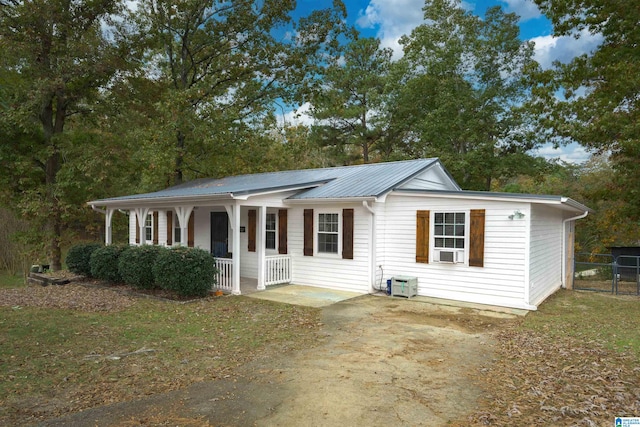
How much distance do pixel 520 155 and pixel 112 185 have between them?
69.2 feet

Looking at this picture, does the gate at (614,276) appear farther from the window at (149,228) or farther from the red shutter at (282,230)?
the window at (149,228)

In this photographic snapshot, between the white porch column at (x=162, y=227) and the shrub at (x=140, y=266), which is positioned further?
the white porch column at (x=162, y=227)

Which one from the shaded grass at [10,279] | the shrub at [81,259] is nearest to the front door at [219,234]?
the shrub at [81,259]

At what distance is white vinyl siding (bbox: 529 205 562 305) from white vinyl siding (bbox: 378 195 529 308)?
40 centimetres

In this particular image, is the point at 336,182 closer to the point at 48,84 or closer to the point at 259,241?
the point at 259,241

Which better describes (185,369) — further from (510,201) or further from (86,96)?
(86,96)

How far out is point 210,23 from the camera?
19.4 m

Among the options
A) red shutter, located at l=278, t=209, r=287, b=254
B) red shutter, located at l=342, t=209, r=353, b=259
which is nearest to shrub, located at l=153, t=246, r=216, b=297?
red shutter, located at l=278, t=209, r=287, b=254

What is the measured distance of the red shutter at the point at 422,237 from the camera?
9.86m

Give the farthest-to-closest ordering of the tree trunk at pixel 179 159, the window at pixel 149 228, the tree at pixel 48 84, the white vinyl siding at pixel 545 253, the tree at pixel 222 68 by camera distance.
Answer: the tree trunk at pixel 179 159, the tree at pixel 222 68, the window at pixel 149 228, the tree at pixel 48 84, the white vinyl siding at pixel 545 253

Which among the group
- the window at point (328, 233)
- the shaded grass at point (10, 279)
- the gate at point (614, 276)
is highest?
the window at point (328, 233)

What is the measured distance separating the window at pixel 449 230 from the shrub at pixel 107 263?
8.49 m

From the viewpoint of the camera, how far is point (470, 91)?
22.2 metres

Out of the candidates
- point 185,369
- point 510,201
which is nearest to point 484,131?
point 510,201
